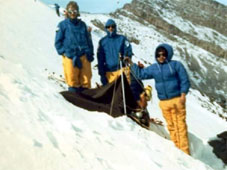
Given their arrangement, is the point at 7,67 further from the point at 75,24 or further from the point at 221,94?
the point at 221,94

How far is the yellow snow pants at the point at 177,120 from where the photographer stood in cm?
653

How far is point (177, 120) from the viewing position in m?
6.64

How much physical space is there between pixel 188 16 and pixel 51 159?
200 feet

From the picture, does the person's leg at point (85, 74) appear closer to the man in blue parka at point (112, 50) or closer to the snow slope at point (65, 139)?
the man in blue parka at point (112, 50)

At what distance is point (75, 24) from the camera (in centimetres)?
740

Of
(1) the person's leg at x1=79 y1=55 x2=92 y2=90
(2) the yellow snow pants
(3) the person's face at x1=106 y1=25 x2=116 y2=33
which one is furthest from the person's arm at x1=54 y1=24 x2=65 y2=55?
(2) the yellow snow pants

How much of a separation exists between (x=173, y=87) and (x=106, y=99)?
1337 millimetres

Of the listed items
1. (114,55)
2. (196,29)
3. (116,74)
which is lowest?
(196,29)

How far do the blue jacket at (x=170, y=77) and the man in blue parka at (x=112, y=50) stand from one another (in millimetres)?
1071

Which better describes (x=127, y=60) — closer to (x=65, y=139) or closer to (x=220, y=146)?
(x=220, y=146)

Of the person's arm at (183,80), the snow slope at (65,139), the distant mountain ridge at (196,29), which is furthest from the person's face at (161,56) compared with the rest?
the distant mountain ridge at (196,29)

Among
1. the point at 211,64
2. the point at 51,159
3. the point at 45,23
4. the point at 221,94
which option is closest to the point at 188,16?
the point at 211,64

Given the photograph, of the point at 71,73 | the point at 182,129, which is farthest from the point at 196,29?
the point at 182,129

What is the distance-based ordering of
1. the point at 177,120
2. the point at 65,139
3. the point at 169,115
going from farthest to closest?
the point at 169,115 → the point at 177,120 → the point at 65,139
